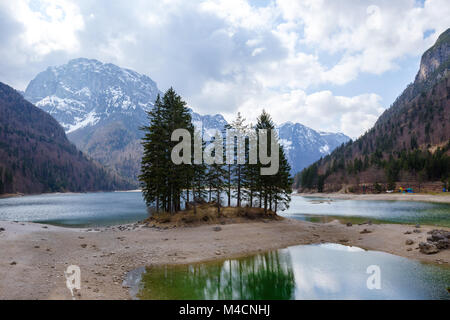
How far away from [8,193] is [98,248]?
181960 millimetres

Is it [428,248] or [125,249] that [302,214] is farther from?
[125,249]

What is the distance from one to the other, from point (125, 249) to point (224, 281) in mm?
10972

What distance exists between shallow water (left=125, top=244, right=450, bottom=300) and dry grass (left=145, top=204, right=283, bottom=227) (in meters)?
15.3

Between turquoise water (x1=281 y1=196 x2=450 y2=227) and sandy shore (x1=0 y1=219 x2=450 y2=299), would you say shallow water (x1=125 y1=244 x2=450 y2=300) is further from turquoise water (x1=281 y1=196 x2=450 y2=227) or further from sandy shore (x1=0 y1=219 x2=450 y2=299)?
turquoise water (x1=281 y1=196 x2=450 y2=227)

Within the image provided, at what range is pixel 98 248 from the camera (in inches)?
889

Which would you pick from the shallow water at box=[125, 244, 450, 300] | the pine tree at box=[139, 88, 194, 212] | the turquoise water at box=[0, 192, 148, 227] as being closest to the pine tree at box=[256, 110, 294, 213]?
the pine tree at box=[139, 88, 194, 212]

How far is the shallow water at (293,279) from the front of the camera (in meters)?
13.3

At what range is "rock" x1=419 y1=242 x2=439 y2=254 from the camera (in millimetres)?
19484

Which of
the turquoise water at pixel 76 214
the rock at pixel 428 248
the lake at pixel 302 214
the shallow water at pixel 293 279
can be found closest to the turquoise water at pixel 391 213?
the lake at pixel 302 214

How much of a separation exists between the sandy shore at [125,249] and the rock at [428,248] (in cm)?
39

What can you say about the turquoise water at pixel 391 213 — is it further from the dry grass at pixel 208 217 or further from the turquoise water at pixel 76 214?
the turquoise water at pixel 76 214

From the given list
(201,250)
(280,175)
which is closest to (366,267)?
(201,250)
